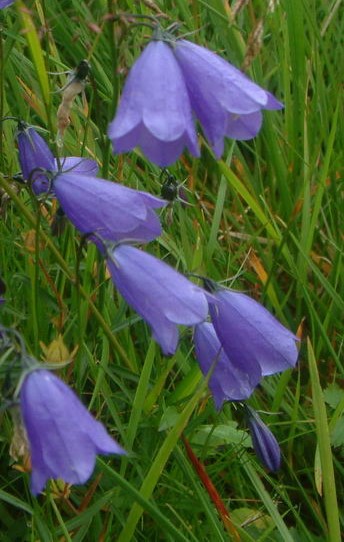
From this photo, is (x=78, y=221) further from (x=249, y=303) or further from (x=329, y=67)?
(x=329, y=67)

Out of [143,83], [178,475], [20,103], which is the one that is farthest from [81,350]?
[20,103]

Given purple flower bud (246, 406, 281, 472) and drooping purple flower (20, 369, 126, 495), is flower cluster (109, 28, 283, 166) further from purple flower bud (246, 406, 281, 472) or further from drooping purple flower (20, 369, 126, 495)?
purple flower bud (246, 406, 281, 472)

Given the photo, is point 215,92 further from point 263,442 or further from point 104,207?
point 263,442

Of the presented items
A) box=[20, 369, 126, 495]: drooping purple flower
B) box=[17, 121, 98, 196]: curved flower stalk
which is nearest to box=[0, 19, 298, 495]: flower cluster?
box=[20, 369, 126, 495]: drooping purple flower

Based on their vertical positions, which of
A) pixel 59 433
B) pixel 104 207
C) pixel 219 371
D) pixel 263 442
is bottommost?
pixel 263 442

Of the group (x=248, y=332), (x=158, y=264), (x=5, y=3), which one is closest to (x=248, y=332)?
(x=248, y=332)
